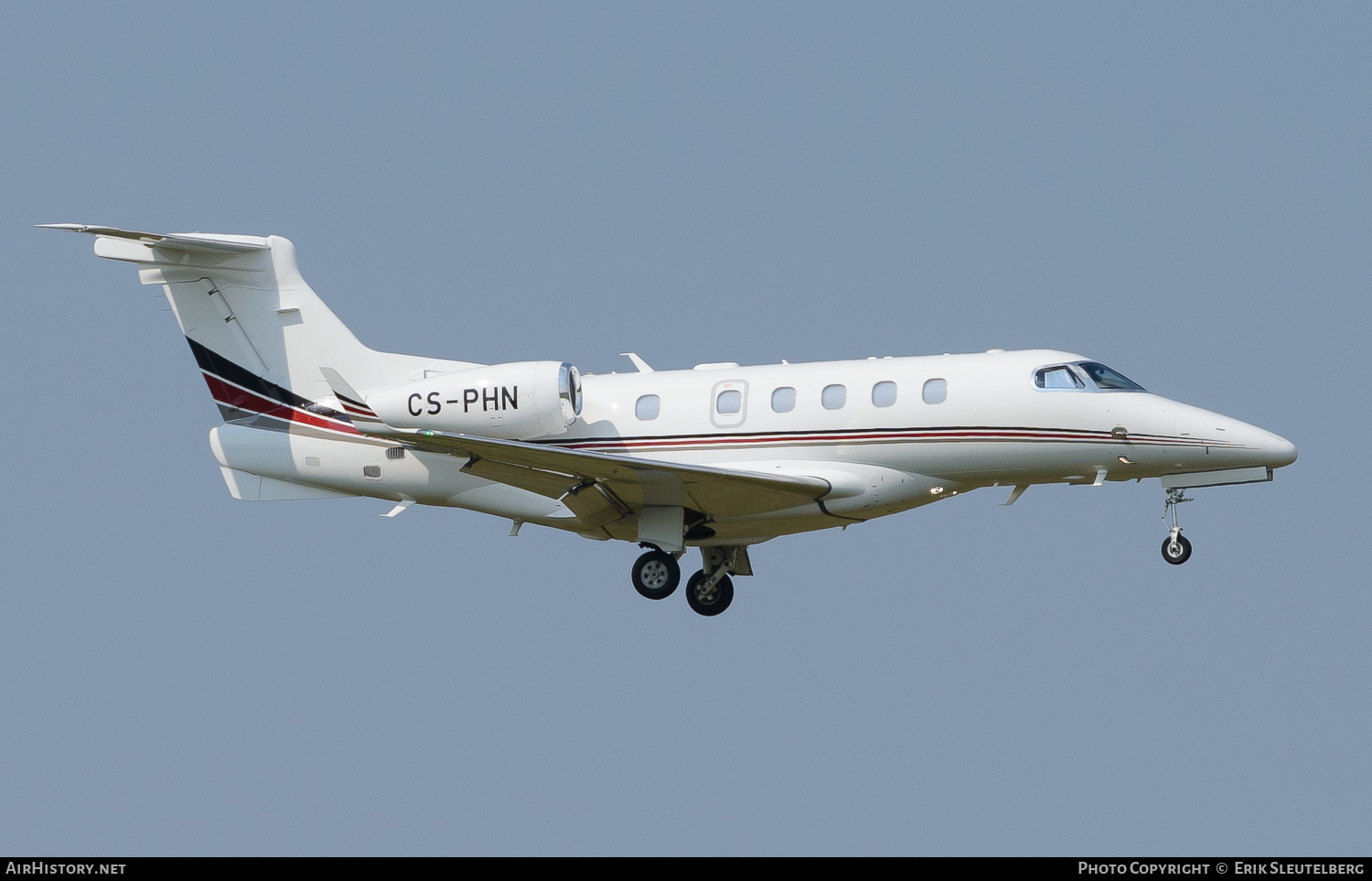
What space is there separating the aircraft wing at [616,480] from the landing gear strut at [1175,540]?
4.31m

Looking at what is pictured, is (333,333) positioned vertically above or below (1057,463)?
above

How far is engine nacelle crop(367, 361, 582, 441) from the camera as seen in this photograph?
70.5 ft

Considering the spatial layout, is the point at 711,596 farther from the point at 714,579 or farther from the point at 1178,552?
the point at 1178,552

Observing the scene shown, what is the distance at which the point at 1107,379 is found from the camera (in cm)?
2148

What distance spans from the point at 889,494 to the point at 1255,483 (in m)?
4.51

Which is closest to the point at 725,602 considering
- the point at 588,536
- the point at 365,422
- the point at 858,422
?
the point at 588,536

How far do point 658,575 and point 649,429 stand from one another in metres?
1.92

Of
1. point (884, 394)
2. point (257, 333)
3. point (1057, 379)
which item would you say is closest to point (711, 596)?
point (884, 394)

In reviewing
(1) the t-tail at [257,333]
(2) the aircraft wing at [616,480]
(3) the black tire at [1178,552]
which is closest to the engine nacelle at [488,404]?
(2) the aircraft wing at [616,480]

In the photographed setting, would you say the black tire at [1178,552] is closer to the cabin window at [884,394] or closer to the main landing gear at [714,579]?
the cabin window at [884,394]

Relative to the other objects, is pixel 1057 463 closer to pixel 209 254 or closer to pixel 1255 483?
pixel 1255 483

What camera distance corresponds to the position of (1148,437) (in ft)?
69.2

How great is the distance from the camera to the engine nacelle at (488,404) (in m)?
21.5

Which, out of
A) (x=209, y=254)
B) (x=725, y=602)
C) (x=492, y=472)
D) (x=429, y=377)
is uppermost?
(x=209, y=254)
